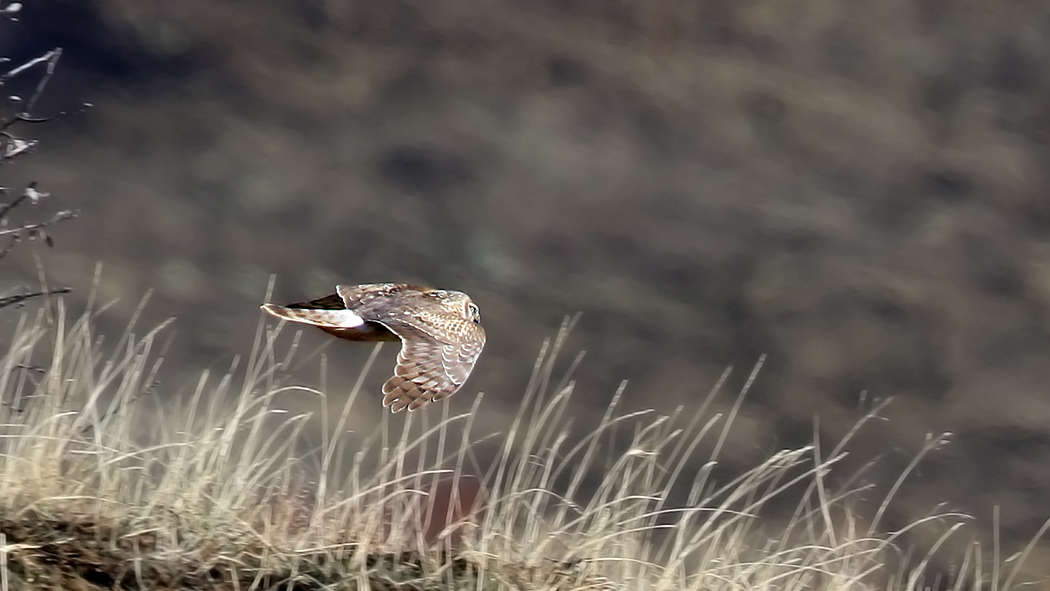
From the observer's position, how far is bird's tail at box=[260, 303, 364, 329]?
5273mm

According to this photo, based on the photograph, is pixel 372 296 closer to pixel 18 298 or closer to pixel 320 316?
pixel 320 316

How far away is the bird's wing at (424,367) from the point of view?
4.49 meters

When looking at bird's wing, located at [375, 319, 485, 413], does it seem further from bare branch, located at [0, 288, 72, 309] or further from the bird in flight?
bare branch, located at [0, 288, 72, 309]

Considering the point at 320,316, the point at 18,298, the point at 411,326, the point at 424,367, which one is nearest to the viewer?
the point at 424,367

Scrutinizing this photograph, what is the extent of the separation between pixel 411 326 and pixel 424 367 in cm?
40

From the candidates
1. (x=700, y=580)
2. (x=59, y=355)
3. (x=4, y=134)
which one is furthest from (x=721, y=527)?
(x=4, y=134)

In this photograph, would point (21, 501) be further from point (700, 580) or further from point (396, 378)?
point (700, 580)

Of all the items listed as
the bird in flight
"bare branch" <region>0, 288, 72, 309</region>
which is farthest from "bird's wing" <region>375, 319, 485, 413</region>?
"bare branch" <region>0, 288, 72, 309</region>

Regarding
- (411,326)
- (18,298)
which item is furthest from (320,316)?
(18,298)

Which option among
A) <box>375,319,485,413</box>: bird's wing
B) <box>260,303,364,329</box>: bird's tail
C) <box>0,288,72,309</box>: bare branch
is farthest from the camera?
<box>260,303,364,329</box>: bird's tail

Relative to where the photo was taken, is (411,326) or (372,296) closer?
(411,326)

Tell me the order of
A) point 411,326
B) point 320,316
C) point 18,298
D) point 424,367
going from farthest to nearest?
point 320,316 → point 411,326 → point 18,298 → point 424,367

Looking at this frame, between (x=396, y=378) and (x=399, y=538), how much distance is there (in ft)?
2.23

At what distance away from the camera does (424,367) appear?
4637 mm
